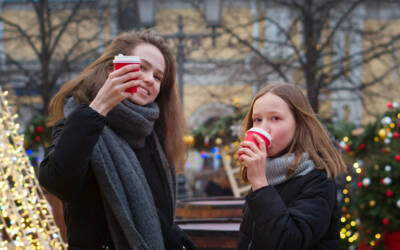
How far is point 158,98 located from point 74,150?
3.41ft

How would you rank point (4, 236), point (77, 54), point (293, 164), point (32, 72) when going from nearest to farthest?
1. point (293, 164)
2. point (4, 236)
3. point (32, 72)
4. point (77, 54)

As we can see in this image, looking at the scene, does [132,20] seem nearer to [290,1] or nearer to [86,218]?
[290,1]

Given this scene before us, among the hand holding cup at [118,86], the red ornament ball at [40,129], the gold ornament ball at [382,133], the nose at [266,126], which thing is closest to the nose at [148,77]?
the hand holding cup at [118,86]

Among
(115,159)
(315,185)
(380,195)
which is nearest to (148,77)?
(115,159)

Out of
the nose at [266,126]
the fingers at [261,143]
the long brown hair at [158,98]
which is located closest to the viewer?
the fingers at [261,143]

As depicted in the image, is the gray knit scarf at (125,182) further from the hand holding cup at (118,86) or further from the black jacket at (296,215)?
the black jacket at (296,215)

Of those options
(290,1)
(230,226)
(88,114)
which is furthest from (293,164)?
(290,1)

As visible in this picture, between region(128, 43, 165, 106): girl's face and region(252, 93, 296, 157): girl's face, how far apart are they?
0.52 metres

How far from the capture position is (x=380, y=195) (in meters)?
5.22

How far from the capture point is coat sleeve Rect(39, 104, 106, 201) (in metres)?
1.98

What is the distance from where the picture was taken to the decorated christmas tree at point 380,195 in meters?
5.09

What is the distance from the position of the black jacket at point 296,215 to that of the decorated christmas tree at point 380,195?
121 inches

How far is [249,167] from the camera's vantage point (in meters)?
2.11

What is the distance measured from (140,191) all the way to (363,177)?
12.6 ft
